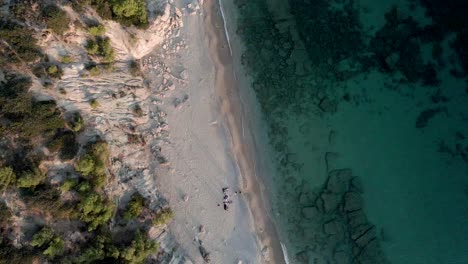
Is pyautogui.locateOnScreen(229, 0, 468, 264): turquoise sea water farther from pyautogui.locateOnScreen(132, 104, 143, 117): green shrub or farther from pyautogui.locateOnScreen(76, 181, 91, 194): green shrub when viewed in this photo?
pyautogui.locateOnScreen(76, 181, 91, 194): green shrub

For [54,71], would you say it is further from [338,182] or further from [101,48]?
[338,182]

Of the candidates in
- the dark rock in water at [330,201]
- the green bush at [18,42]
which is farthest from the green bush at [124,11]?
the dark rock in water at [330,201]

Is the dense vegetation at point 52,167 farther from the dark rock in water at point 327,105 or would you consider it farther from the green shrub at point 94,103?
the dark rock in water at point 327,105

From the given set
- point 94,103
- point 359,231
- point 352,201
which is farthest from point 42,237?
point 359,231

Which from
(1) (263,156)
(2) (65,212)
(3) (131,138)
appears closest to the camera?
(2) (65,212)

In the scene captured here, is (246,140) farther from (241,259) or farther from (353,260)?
(353,260)

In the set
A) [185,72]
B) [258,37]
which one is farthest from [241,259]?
[258,37]

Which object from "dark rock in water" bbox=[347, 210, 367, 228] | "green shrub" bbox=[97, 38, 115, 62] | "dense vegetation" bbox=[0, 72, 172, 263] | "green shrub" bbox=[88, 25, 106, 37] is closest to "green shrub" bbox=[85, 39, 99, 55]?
"green shrub" bbox=[97, 38, 115, 62]
